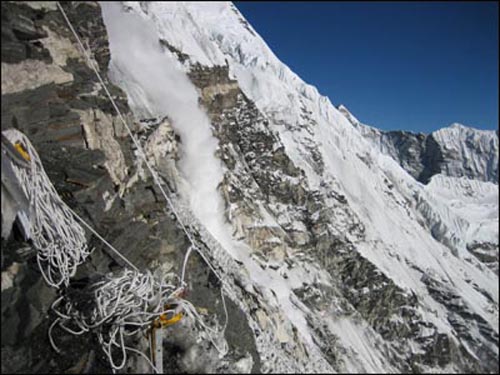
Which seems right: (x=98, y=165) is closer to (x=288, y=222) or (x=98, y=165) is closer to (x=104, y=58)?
(x=104, y=58)

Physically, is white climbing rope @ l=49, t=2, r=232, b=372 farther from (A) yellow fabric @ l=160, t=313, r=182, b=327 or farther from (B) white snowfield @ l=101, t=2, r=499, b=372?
(B) white snowfield @ l=101, t=2, r=499, b=372

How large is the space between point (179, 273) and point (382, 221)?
183 feet

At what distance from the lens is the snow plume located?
23547 millimetres

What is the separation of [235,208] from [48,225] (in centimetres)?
2912

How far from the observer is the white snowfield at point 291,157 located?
2608cm

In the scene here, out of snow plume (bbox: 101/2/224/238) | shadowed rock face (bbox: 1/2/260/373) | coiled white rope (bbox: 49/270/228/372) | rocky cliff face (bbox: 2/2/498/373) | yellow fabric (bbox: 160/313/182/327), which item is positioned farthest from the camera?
snow plume (bbox: 101/2/224/238)

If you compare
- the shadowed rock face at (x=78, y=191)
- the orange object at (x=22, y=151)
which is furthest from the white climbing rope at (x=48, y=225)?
the shadowed rock face at (x=78, y=191)

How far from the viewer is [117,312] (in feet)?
17.8

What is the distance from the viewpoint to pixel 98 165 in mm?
7035

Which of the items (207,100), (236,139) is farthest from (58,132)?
(236,139)

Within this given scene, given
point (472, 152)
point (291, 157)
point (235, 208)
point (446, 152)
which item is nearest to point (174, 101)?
point (235, 208)

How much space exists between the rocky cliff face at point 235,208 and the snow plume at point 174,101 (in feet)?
0.65

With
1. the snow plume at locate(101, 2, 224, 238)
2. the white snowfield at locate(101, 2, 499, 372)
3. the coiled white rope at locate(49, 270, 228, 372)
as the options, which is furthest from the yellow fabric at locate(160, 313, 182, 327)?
the snow plume at locate(101, 2, 224, 238)

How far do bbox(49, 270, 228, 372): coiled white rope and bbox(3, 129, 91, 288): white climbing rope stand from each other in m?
0.42
